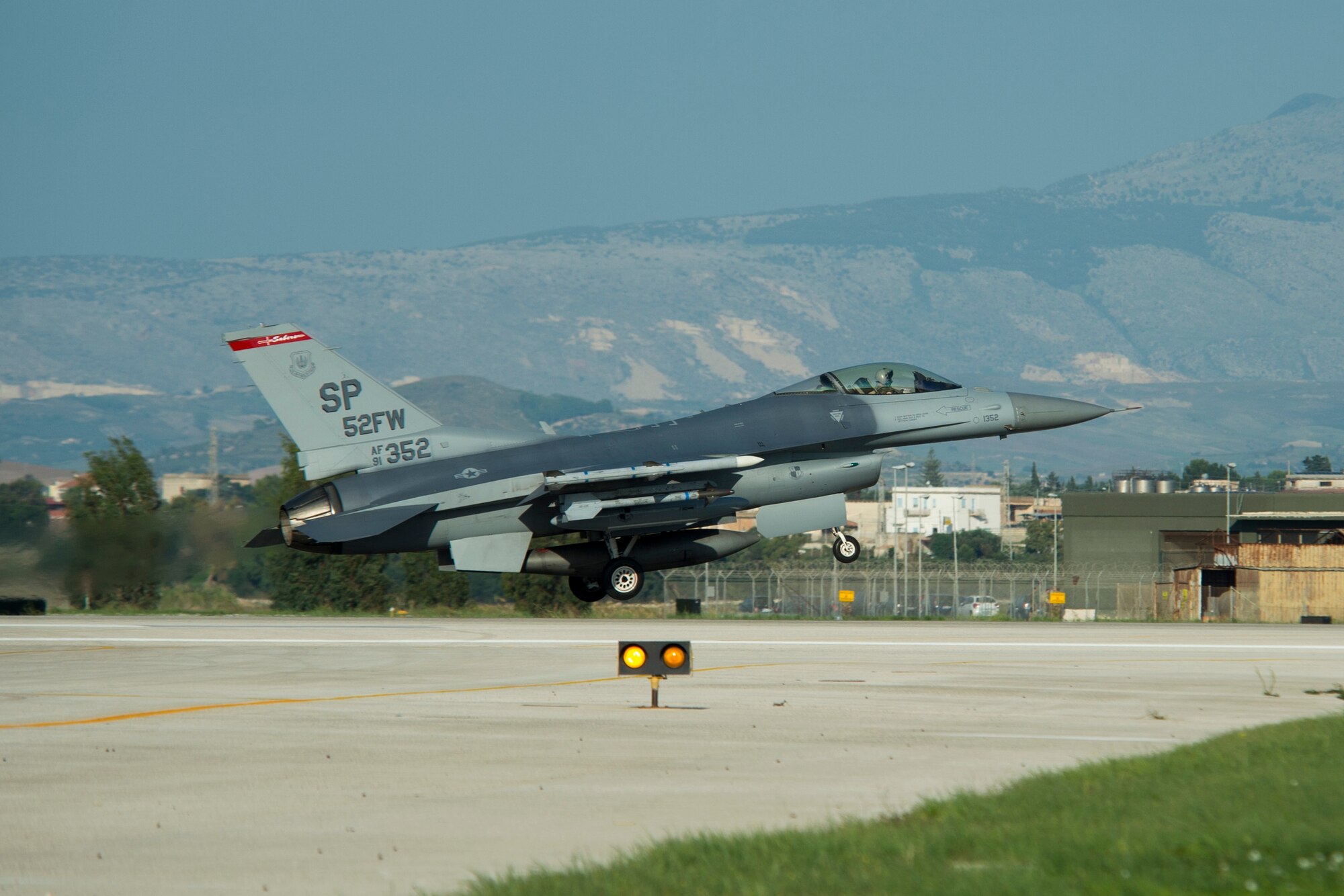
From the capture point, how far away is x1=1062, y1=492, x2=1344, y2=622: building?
53.2 m

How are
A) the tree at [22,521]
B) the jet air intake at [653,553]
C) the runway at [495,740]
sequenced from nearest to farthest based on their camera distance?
1. the runway at [495,740]
2. the jet air intake at [653,553]
3. the tree at [22,521]

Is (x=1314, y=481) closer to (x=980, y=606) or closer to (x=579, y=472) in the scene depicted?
(x=980, y=606)


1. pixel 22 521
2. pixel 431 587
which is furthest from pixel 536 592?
pixel 22 521

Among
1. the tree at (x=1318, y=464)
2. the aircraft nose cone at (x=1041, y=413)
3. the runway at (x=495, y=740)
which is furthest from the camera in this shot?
the tree at (x=1318, y=464)

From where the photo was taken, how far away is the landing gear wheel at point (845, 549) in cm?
2803

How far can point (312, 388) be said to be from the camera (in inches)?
1079

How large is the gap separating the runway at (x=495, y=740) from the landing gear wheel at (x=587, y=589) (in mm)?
3936

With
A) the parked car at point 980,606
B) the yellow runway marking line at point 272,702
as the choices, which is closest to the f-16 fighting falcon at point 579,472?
the yellow runway marking line at point 272,702

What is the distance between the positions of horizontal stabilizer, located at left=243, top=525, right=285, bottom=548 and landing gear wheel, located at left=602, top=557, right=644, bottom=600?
6005 millimetres

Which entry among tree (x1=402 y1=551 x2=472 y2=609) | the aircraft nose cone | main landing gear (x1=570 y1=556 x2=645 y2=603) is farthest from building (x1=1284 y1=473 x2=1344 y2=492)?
main landing gear (x1=570 y1=556 x2=645 y2=603)

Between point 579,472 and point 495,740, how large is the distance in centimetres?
1454

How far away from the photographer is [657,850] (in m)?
7.84

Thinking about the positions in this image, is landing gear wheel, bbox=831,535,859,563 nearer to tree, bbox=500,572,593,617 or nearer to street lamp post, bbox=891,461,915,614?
street lamp post, bbox=891,461,915,614

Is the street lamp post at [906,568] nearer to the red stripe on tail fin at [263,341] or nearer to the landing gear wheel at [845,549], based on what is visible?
the landing gear wheel at [845,549]
